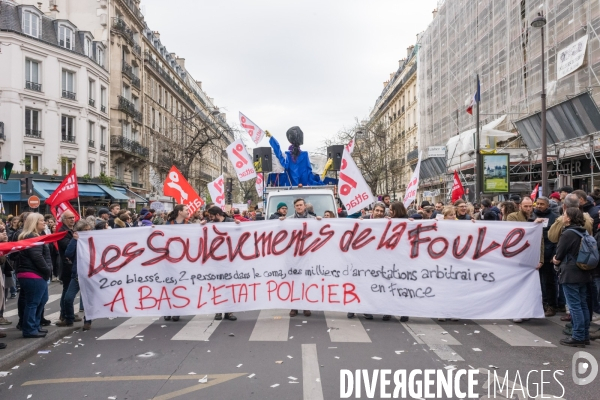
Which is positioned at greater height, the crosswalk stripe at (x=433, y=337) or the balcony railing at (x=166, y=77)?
the balcony railing at (x=166, y=77)

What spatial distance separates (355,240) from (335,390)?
3.55 meters

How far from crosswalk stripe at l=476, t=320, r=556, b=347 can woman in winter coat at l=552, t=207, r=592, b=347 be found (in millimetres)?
331

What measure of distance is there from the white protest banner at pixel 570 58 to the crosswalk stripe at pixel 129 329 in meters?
15.8

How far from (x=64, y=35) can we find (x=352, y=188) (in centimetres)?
3166

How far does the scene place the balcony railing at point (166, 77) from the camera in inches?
1954

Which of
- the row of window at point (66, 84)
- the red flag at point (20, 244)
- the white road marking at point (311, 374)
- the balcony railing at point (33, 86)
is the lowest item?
the white road marking at point (311, 374)

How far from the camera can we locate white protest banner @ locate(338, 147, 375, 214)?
10.3 m

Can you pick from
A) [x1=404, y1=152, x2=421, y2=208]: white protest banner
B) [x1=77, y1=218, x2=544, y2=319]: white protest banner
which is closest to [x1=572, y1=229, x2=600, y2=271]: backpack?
[x1=77, y1=218, x2=544, y2=319]: white protest banner

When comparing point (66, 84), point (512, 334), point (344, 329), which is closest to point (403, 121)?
point (66, 84)

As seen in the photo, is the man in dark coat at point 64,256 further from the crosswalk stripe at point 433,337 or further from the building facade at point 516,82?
the building facade at point 516,82

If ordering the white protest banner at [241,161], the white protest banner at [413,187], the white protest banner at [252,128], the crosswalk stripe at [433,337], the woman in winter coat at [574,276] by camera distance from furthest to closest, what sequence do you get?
the white protest banner at [252,128]
the white protest banner at [241,161]
the white protest banner at [413,187]
the woman in winter coat at [574,276]
the crosswalk stripe at [433,337]

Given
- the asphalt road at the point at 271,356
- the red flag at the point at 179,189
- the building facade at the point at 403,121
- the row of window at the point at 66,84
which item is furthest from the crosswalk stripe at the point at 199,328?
the building facade at the point at 403,121

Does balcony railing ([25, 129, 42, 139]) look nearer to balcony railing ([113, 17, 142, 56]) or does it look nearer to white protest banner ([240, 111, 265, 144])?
balcony railing ([113, 17, 142, 56])

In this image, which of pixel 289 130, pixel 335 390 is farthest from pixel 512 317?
pixel 289 130
